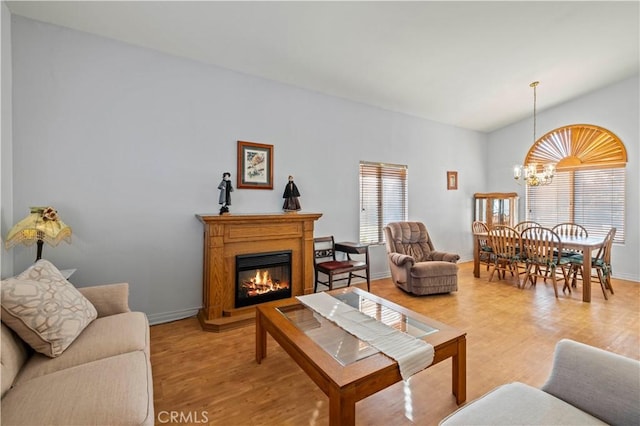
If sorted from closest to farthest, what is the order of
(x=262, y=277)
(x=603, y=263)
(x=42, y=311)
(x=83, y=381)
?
(x=83, y=381) < (x=42, y=311) < (x=262, y=277) < (x=603, y=263)

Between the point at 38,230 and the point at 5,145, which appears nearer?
the point at 38,230

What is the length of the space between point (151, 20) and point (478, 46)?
3.45m

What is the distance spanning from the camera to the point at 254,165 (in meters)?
3.55

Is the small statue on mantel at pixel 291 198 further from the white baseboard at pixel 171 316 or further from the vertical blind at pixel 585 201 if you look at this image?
the vertical blind at pixel 585 201

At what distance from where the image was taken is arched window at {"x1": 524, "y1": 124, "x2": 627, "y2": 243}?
15.4 feet

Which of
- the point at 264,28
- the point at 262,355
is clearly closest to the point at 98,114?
the point at 264,28

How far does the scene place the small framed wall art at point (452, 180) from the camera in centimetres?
562

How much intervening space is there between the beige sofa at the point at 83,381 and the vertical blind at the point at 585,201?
21.8 feet

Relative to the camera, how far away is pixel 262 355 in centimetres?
224

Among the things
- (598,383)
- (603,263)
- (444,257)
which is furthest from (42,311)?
(603,263)

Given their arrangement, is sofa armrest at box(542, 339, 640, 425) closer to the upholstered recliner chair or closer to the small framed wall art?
the upholstered recliner chair

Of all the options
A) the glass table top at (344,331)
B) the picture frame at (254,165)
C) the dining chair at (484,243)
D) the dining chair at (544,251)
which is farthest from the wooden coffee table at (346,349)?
the dining chair at (484,243)

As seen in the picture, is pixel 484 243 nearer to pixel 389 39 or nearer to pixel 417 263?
pixel 417 263

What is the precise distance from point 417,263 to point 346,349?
2716mm
